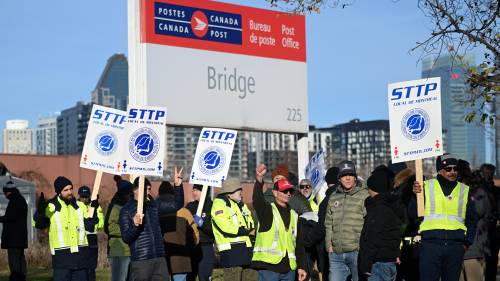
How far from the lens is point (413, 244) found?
14.6m

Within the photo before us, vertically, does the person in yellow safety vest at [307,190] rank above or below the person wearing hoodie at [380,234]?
above

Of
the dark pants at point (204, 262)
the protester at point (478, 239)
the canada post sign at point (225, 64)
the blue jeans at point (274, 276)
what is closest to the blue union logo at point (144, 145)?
the blue jeans at point (274, 276)

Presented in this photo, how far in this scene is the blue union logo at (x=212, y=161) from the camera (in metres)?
17.3

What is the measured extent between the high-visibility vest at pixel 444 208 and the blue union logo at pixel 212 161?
489 centimetres

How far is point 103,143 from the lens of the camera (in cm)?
1688

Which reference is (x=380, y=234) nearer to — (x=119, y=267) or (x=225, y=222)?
(x=225, y=222)

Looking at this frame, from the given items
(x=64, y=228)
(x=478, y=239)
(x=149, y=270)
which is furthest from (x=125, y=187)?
(x=478, y=239)

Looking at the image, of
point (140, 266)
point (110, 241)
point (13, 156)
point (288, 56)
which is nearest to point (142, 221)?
point (140, 266)

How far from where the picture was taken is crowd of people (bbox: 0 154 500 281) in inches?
501

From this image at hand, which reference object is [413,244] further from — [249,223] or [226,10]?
[226,10]

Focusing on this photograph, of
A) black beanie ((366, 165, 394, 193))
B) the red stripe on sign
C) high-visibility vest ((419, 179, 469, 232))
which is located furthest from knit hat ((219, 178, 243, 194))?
the red stripe on sign

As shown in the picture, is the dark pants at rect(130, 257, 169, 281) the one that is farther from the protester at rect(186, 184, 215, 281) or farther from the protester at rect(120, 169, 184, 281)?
the protester at rect(186, 184, 215, 281)

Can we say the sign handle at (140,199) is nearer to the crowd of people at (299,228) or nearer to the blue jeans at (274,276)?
the crowd of people at (299,228)

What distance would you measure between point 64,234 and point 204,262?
3.23 metres
